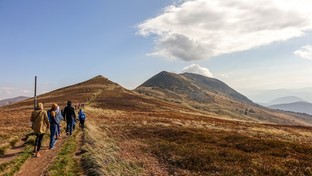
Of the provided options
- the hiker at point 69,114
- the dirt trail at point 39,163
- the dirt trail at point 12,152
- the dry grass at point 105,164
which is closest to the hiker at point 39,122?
the dirt trail at point 39,163

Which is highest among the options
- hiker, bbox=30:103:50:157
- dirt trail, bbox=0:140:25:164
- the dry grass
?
hiker, bbox=30:103:50:157

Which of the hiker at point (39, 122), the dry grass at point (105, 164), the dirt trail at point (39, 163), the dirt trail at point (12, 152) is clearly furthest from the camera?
the hiker at point (39, 122)

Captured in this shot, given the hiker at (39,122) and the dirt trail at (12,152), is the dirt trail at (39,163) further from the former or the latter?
the dirt trail at (12,152)

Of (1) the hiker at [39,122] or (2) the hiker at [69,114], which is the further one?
(2) the hiker at [69,114]

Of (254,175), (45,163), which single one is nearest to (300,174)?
(254,175)

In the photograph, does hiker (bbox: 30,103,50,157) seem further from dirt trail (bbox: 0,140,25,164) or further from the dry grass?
the dry grass

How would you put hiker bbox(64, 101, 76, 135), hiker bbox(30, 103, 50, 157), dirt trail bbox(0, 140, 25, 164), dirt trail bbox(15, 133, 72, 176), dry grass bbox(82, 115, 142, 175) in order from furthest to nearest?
hiker bbox(64, 101, 76, 135) < hiker bbox(30, 103, 50, 157) < dirt trail bbox(0, 140, 25, 164) < dry grass bbox(82, 115, 142, 175) < dirt trail bbox(15, 133, 72, 176)

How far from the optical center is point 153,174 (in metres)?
19.5

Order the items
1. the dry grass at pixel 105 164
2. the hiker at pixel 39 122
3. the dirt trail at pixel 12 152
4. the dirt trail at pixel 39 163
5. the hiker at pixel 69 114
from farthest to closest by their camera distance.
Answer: the hiker at pixel 69 114 → the hiker at pixel 39 122 → the dirt trail at pixel 12 152 → the dry grass at pixel 105 164 → the dirt trail at pixel 39 163

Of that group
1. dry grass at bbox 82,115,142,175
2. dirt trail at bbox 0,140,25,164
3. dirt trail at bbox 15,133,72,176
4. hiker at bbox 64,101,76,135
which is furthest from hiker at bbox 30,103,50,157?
hiker at bbox 64,101,76,135

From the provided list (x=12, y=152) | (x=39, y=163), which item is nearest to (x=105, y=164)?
(x=39, y=163)

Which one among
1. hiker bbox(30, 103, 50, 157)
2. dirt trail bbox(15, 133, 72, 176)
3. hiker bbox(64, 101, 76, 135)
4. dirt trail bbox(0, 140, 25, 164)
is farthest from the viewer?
hiker bbox(64, 101, 76, 135)

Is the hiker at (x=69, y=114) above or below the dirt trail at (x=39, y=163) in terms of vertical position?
above

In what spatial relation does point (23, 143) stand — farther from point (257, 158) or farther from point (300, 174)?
point (300, 174)
